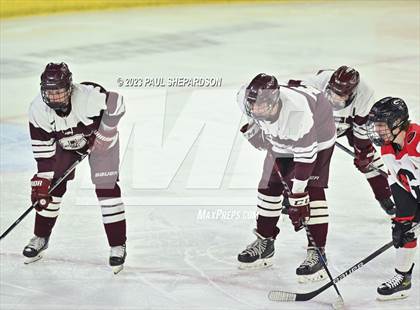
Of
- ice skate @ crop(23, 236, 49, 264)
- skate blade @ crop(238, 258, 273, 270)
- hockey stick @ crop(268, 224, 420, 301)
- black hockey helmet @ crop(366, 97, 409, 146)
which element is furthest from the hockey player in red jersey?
ice skate @ crop(23, 236, 49, 264)

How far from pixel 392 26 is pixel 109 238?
6581mm

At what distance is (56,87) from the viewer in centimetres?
422

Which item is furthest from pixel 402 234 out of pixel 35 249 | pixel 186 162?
pixel 186 162

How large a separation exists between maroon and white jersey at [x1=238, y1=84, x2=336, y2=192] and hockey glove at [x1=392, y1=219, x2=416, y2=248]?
1.40 ft

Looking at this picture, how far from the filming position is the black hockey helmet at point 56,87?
13.8 feet

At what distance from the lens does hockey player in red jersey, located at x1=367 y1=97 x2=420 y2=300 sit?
392 cm

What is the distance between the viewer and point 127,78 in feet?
27.0

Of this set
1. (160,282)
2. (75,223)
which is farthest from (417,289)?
(75,223)
